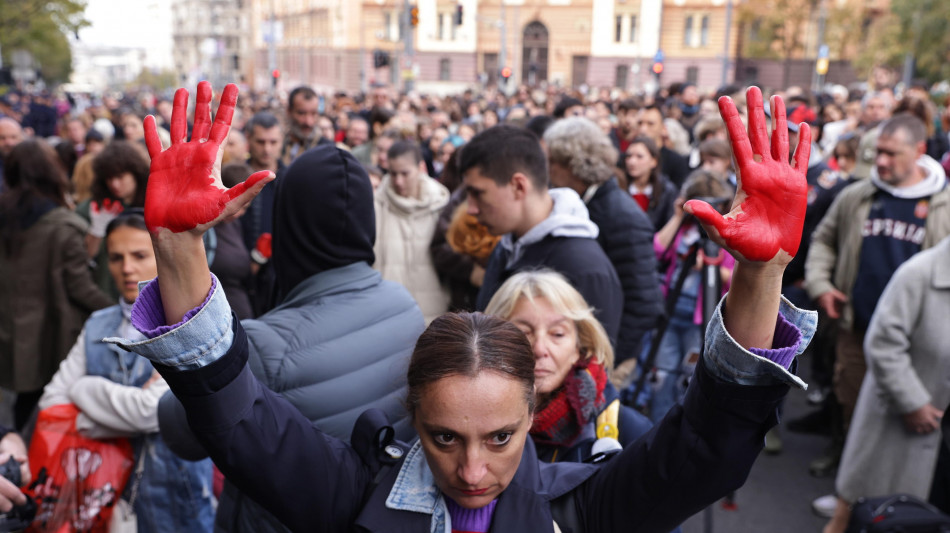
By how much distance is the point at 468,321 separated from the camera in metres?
1.65

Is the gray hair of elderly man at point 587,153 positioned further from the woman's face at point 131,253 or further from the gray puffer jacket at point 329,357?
the woman's face at point 131,253

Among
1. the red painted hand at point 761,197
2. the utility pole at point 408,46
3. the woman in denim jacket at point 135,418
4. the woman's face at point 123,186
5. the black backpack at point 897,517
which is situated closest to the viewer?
the red painted hand at point 761,197

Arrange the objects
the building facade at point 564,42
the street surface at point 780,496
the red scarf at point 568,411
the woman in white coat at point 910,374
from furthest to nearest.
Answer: the building facade at point 564,42, the street surface at point 780,496, the woman in white coat at point 910,374, the red scarf at point 568,411

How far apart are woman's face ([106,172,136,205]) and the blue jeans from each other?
10.8ft

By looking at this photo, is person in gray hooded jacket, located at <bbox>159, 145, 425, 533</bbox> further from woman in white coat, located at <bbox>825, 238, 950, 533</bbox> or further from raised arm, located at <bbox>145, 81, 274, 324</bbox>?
woman in white coat, located at <bbox>825, 238, 950, 533</bbox>

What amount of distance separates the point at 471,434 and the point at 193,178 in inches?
27.4

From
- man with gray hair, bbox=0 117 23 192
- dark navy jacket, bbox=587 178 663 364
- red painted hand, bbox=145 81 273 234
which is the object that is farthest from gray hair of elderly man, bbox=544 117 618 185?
man with gray hair, bbox=0 117 23 192

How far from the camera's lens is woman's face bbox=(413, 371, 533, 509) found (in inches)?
58.9

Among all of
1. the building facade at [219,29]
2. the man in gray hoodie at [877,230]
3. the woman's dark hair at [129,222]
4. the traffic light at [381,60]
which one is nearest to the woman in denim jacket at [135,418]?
the woman's dark hair at [129,222]

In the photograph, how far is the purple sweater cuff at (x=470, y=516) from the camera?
1554 mm

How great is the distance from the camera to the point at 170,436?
2.29 meters

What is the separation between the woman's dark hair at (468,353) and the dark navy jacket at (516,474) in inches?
6.5

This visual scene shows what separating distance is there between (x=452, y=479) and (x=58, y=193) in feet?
12.9

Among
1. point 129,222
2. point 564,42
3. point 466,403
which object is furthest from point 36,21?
point 564,42
